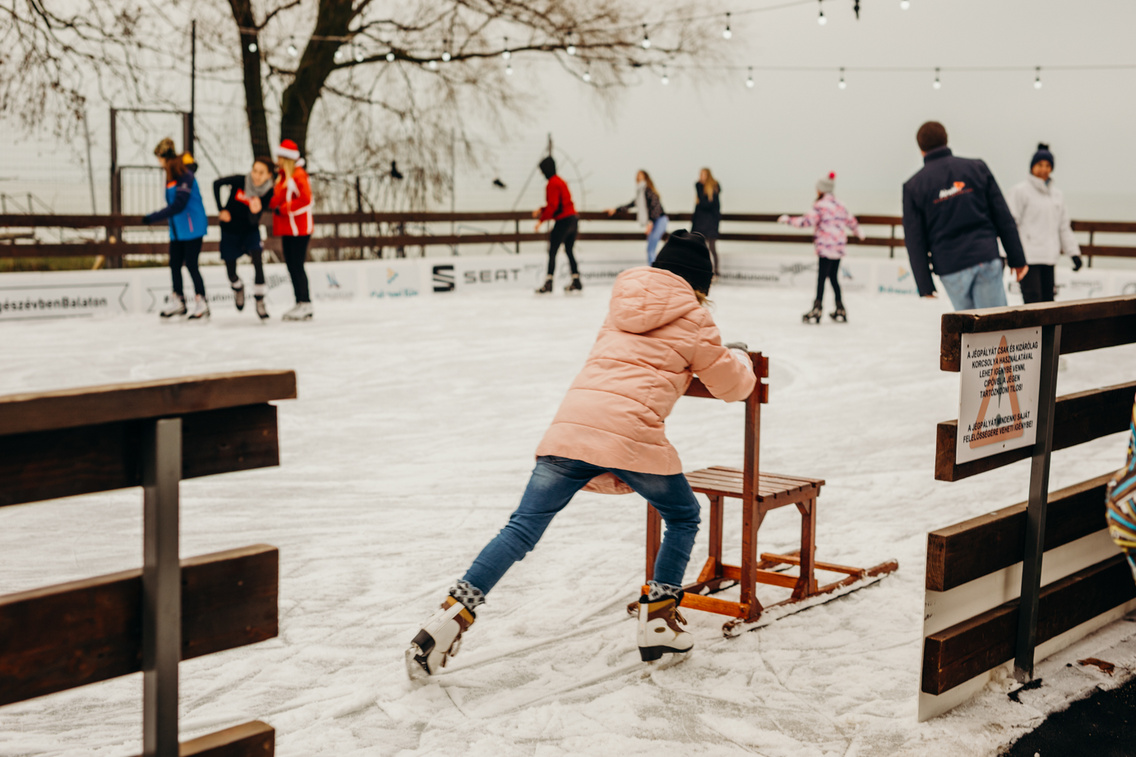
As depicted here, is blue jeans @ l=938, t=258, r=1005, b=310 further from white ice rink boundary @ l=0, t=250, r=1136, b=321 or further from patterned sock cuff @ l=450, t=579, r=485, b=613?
white ice rink boundary @ l=0, t=250, r=1136, b=321

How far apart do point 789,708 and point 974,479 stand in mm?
2739

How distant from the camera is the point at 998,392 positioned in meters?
2.55

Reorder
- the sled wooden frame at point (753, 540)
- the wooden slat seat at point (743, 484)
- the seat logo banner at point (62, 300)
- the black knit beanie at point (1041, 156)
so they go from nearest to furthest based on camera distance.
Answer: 1. the sled wooden frame at point (753, 540)
2. the wooden slat seat at point (743, 484)
3. the black knit beanie at point (1041, 156)
4. the seat logo banner at point (62, 300)

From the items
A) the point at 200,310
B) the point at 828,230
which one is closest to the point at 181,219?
the point at 200,310

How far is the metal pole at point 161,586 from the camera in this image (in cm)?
140

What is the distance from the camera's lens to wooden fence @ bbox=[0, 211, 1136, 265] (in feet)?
39.4

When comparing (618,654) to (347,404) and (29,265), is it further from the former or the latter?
(29,265)

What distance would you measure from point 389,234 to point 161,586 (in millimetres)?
14210

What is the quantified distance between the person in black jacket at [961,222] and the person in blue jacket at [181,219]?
6.89 metres

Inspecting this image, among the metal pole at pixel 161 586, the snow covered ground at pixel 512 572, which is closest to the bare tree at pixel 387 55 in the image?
the snow covered ground at pixel 512 572

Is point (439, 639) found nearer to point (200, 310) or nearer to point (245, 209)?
point (245, 209)

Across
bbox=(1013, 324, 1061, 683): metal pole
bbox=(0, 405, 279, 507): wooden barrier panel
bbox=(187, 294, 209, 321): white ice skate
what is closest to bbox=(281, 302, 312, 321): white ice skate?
bbox=(187, 294, 209, 321): white ice skate

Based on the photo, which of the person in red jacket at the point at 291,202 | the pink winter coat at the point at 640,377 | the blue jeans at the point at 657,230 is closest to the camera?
the pink winter coat at the point at 640,377

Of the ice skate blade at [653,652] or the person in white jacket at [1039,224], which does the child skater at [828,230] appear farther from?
the ice skate blade at [653,652]
